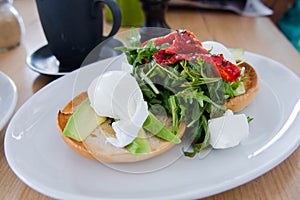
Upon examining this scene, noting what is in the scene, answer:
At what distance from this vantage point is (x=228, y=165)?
599mm

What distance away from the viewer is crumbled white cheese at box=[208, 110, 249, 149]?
62 centimetres

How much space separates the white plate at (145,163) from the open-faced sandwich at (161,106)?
0.09ft

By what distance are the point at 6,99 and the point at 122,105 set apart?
313 mm

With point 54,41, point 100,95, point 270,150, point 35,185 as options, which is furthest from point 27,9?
point 270,150

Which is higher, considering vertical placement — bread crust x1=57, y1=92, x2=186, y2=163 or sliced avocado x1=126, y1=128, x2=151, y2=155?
sliced avocado x1=126, y1=128, x2=151, y2=155

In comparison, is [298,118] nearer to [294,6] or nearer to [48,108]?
[48,108]

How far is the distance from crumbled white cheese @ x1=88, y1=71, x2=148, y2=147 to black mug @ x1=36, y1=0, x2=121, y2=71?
0.33 meters

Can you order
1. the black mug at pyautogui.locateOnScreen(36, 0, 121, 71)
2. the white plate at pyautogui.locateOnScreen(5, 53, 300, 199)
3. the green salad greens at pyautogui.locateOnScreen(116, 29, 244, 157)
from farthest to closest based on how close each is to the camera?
the black mug at pyautogui.locateOnScreen(36, 0, 121, 71) → the green salad greens at pyautogui.locateOnScreen(116, 29, 244, 157) → the white plate at pyautogui.locateOnScreen(5, 53, 300, 199)

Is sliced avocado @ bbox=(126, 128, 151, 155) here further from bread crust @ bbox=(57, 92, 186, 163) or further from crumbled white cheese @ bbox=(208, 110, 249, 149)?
crumbled white cheese @ bbox=(208, 110, 249, 149)

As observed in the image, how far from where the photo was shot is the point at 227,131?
0.63 m

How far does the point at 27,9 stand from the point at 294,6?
1.30 metres

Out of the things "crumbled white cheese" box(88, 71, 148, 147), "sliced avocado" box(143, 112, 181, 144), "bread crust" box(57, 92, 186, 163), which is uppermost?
"crumbled white cheese" box(88, 71, 148, 147)

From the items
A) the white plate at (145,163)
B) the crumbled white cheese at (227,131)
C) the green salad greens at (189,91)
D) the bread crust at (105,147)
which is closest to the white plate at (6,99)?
the white plate at (145,163)

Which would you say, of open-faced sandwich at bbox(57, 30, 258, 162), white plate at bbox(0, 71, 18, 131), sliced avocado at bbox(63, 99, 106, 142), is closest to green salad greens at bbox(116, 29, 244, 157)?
open-faced sandwich at bbox(57, 30, 258, 162)
